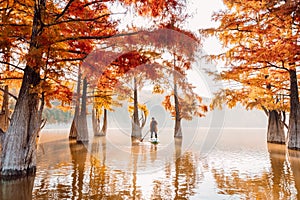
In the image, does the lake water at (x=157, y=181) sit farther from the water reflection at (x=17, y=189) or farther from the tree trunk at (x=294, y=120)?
the tree trunk at (x=294, y=120)

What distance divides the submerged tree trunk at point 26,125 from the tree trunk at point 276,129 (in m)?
13.6

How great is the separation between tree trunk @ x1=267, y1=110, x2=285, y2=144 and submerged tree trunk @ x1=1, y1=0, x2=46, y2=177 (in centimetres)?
1359

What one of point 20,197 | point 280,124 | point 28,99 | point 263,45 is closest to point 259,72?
point 263,45

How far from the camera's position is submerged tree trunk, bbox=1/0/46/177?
5.82m

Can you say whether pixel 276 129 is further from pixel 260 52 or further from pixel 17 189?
pixel 17 189

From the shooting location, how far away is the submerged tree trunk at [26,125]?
19.1 ft

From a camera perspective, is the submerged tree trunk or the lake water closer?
the lake water

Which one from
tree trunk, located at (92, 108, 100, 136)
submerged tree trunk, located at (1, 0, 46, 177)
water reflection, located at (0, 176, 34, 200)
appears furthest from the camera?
tree trunk, located at (92, 108, 100, 136)

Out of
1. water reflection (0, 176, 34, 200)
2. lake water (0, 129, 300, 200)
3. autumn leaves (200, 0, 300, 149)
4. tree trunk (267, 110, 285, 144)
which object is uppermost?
autumn leaves (200, 0, 300, 149)

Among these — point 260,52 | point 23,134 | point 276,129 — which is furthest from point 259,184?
point 276,129

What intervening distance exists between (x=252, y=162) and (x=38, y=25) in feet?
24.4

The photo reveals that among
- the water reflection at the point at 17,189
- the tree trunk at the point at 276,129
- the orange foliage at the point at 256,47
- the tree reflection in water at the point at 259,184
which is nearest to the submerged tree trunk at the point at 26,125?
the water reflection at the point at 17,189

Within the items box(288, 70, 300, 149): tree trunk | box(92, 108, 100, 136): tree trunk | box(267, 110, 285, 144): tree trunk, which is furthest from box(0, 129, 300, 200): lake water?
box(92, 108, 100, 136): tree trunk

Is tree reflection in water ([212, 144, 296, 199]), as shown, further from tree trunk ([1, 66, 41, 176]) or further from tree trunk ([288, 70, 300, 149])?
tree trunk ([288, 70, 300, 149])
